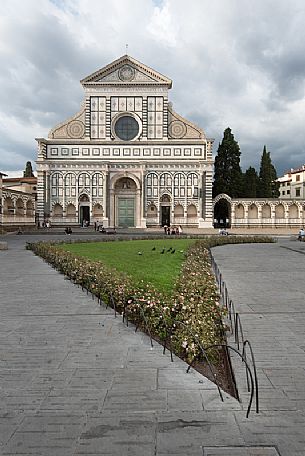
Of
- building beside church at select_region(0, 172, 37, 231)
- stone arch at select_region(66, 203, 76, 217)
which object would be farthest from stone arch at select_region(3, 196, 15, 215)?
stone arch at select_region(66, 203, 76, 217)

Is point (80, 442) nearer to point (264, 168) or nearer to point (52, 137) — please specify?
point (52, 137)

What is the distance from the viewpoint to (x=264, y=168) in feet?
223

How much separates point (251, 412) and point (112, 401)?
163 cm

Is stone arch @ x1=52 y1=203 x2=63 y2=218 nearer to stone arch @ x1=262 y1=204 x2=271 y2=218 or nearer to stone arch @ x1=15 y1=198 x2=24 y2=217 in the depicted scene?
stone arch @ x1=15 y1=198 x2=24 y2=217

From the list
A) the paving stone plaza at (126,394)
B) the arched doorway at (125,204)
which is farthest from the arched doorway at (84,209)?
the paving stone plaza at (126,394)

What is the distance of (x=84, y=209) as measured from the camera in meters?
56.2

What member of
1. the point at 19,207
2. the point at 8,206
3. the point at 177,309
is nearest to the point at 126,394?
the point at 177,309

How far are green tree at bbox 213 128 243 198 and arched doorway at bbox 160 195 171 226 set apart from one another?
10.4 metres

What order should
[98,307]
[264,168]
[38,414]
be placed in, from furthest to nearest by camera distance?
[264,168], [98,307], [38,414]

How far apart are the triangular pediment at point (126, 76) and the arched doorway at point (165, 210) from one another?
16207mm

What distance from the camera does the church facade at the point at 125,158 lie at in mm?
55094

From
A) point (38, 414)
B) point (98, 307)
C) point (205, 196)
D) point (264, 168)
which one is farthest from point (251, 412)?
point (264, 168)

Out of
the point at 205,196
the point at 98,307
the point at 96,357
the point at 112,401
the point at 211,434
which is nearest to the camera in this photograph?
the point at 211,434

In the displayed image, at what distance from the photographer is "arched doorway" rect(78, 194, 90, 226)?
182ft
